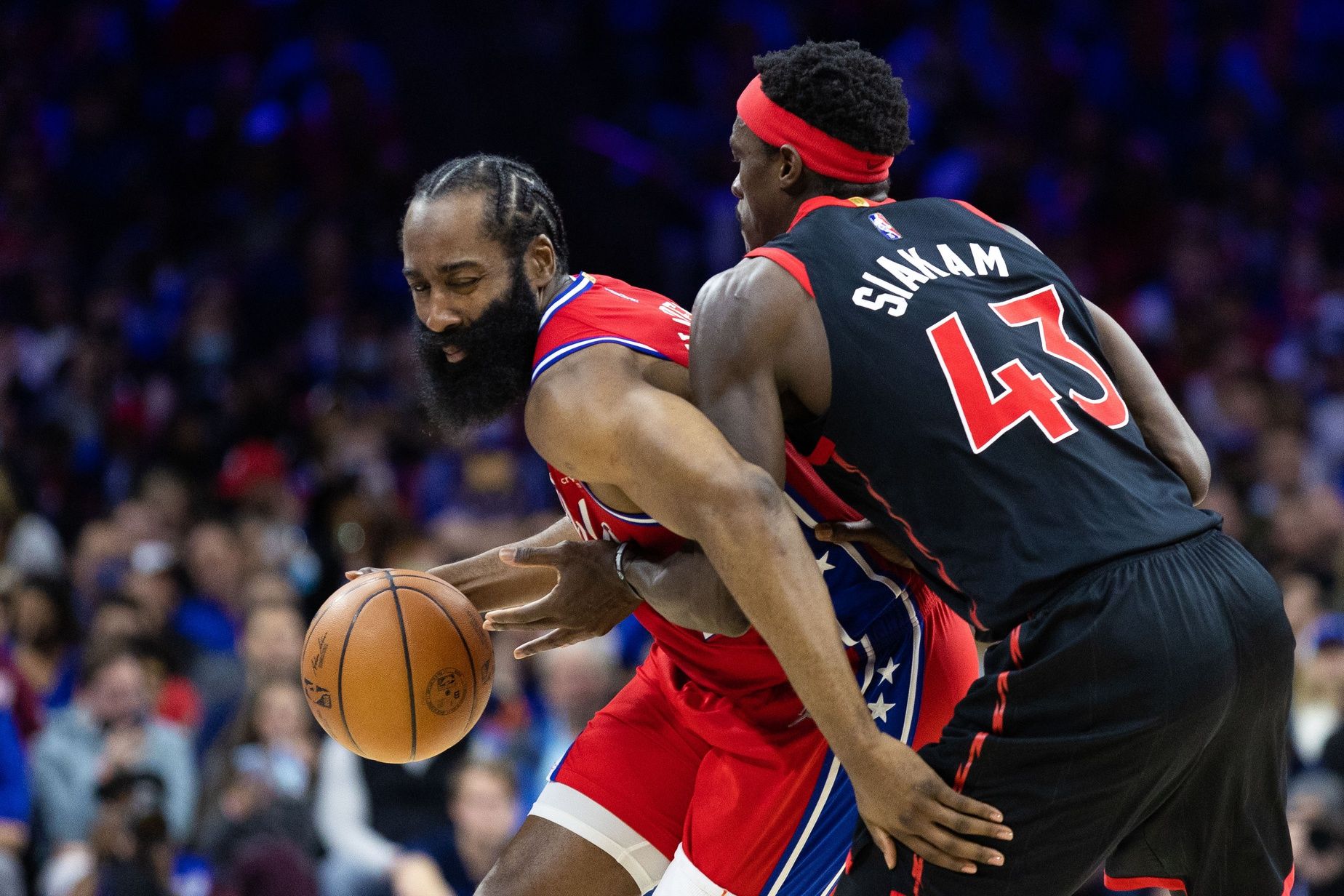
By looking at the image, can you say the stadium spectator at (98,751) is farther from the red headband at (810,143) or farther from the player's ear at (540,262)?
the red headband at (810,143)

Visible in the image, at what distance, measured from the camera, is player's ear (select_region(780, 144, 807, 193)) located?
10.0 feet

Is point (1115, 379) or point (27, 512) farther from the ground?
point (1115, 379)

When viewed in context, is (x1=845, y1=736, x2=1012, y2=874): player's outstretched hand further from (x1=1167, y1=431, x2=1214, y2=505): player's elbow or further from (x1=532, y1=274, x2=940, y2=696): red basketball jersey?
(x1=1167, y1=431, x2=1214, y2=505): player's elbow

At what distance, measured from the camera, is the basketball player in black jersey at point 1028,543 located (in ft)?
8.24

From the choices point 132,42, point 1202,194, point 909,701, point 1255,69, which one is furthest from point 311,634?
point 132,42

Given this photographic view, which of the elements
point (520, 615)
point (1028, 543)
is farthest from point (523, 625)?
point (1028, 543)

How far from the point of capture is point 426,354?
340 centimetres

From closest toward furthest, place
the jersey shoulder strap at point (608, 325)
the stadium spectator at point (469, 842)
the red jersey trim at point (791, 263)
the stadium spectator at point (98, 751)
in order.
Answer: the red jersey trim at point (791, 263)
the jersey shoulder strap at point (608, 325)
the stadium spectator at point (469, 842)
the stadium spectator at point (98, 751)

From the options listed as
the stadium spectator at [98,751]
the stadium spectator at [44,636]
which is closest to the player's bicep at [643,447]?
the stadium spectator at [98,751]

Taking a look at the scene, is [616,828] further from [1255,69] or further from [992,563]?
[1255,69]

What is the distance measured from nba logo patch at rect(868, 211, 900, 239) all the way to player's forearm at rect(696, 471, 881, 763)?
531 mm

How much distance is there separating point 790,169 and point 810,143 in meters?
0.07

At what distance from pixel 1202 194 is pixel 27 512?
7693 millimetres

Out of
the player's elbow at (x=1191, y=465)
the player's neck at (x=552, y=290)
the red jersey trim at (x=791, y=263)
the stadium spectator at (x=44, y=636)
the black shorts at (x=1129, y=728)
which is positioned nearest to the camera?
the black shorts at (x=1129, y=728)
